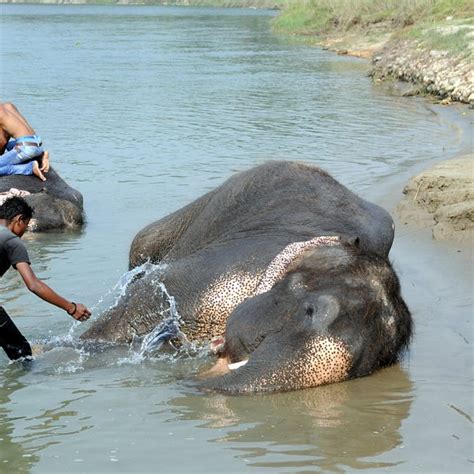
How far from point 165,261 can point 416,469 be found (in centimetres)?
320

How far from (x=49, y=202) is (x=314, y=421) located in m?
6.96

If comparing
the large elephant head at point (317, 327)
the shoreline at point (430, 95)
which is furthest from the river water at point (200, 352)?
the shoreline at point (430, 95)

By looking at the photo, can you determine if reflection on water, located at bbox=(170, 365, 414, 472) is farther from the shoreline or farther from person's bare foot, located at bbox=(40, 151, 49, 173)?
person's bare foot, located at bbox=(40, 151, 49, 173)

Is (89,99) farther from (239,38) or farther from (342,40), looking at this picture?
(239,38)

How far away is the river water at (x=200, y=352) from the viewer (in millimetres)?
5492

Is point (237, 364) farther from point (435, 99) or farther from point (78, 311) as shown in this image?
point (435, 99)

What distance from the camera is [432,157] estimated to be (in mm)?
15906

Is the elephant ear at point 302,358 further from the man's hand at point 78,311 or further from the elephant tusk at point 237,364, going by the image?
the man's hand at point 78,311

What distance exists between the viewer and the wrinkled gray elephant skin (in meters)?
11.9

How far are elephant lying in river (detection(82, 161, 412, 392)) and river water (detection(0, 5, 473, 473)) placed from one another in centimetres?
19

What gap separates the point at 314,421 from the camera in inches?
228

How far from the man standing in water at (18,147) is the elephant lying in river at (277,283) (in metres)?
3.42

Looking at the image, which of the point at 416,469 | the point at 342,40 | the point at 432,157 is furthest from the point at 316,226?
→ the point at 342,40

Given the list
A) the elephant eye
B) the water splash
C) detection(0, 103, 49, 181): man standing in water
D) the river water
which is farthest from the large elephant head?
detection(0, 103, 49, 181): man standing in water
